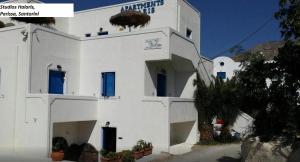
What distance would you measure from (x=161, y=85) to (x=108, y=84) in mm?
3491

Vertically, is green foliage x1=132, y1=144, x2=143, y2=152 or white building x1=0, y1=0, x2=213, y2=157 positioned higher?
white building x1=0, y1=0, x2=213, y2=157

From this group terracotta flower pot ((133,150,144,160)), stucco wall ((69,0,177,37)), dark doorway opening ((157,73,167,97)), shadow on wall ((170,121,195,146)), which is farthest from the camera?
stucco wall ((69,0,177,37))

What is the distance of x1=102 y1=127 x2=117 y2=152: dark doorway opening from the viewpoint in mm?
21239

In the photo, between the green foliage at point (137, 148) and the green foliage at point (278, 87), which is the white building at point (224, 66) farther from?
the green foliage at point (278, 87)

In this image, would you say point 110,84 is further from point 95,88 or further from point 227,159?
point 227,159

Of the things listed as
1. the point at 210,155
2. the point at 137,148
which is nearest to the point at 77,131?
the point at 137,148

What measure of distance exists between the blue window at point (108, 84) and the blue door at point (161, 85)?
9.14ft

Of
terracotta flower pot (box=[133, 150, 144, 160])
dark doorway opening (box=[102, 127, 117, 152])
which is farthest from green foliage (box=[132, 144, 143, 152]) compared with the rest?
dark doorway opening (box=[102, 127, 117, 152])

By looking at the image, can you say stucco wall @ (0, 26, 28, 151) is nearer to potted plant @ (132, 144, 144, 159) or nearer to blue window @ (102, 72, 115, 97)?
blue window @ (102, 72, 115, 97)

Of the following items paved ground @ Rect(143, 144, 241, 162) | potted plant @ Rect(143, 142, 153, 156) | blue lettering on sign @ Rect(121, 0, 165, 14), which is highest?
blue lettering on sign @ Rect(121, 0, 165, 14)

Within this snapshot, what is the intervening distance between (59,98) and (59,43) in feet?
12.7

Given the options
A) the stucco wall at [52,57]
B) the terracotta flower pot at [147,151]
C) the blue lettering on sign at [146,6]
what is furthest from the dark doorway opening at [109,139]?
the blue lettering on sign at [146,6]

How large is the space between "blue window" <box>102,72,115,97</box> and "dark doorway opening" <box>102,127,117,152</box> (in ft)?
6.63

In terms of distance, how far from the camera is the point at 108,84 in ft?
69.8
